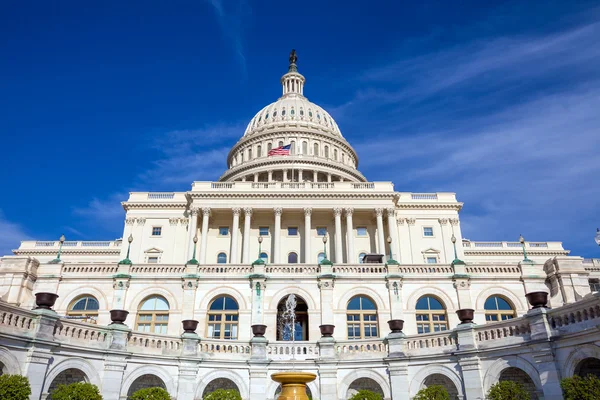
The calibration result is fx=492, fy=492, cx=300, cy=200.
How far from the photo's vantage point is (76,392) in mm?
20844

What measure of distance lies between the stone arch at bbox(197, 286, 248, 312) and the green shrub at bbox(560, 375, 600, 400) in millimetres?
20884

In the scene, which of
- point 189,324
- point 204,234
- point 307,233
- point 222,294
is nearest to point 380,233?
point 307,233

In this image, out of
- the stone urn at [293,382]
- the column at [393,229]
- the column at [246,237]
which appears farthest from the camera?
the column at [393,229]

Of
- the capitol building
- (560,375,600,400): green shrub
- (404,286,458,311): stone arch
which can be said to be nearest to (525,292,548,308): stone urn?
the capitol building

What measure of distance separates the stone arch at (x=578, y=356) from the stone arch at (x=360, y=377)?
29.0 ft

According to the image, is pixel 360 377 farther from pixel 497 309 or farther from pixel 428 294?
pixel 497 309

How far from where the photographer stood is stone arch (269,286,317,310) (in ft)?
113

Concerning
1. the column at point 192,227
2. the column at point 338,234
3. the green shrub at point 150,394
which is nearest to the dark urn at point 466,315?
the green shrub at point 150,394

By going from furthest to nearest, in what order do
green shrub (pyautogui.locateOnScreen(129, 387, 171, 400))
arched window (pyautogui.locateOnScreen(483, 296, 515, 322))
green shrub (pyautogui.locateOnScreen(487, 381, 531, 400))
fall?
arched window (pyautogui.locateOnScreen(483, 296, 515, 322)) < green shrub (pyautogui.locateOnScreen(129, 387, 171, 400)) < green shrub (pyautogui.locateOnScreen(487, 381, 531, 400))

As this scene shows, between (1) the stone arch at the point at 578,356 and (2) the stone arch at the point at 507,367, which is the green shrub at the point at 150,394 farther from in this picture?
(1) the stone arch at the point at 578,356

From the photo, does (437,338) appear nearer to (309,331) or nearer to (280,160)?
(309,331)

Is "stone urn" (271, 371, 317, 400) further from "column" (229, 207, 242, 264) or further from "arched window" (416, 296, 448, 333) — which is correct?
"column" (229, 207, 242, 264)

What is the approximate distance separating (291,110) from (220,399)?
4052 inches

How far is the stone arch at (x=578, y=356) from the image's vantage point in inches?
763
